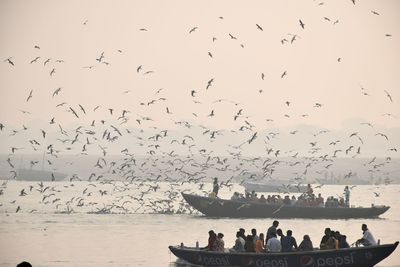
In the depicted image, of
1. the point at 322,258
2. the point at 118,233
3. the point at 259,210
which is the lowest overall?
the point at 322,258

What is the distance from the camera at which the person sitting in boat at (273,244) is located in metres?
41.7

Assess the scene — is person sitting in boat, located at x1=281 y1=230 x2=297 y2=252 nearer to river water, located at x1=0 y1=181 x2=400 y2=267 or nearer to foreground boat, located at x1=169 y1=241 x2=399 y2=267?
foreground boat, located at x1=169 y1=241 x2=399 y2=267

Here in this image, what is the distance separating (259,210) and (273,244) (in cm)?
Result: 3602

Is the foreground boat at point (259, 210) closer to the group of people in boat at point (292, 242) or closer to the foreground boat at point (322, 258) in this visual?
the group of people in boat at point (292, 242)

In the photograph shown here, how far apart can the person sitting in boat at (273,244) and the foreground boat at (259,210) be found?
34.9m

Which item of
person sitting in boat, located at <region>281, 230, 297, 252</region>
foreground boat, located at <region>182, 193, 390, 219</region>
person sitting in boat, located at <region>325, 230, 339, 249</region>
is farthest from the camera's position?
foreground boat, located at <region>182, 193, 390, 219</region>

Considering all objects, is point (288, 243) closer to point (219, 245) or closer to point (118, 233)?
point (219, 245)

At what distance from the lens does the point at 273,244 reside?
41719mm

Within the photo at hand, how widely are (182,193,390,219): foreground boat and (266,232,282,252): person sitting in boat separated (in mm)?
34949

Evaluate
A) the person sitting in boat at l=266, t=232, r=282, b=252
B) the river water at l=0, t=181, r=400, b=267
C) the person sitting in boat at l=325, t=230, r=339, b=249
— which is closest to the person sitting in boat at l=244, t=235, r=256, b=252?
the person sitting in boat at l=266, t=232, r=282, b=252

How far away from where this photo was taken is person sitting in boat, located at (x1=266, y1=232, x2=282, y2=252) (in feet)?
137

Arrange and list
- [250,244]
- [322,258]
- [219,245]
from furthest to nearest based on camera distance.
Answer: [219,245] < [250,244] < [322,258]

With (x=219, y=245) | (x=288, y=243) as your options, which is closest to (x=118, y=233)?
(x=219, y=245)

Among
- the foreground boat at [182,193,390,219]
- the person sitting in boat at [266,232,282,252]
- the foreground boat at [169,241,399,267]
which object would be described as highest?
the foreground boat at [182,193,390,219]
